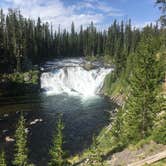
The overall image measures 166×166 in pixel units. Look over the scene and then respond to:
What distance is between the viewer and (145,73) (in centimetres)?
2850

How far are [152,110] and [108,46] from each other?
121 metres

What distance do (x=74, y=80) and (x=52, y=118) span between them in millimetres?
37157

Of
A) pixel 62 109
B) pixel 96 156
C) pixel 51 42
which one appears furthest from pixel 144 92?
pixel 51 42

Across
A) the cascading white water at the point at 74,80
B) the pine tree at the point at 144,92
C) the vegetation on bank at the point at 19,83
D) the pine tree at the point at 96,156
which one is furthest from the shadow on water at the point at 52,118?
the pine tree at the point at 96,156

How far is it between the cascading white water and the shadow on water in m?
9.19

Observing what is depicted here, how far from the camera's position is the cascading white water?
86750mm

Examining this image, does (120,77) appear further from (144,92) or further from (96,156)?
(96,156)

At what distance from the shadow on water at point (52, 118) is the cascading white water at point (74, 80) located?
919 cm

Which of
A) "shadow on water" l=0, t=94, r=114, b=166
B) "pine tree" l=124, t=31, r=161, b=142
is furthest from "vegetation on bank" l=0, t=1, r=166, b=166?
"shadow on water" l=0, t=94, r=114, b=166

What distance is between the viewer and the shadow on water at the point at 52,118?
132 feet

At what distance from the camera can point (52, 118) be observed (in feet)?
178

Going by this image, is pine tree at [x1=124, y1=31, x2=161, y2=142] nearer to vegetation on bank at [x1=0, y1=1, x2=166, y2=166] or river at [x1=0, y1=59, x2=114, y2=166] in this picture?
vegetation on bank at [x1=0, y1=1, x2=166, y2=166]

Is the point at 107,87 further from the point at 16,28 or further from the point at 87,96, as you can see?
the point at 16,28

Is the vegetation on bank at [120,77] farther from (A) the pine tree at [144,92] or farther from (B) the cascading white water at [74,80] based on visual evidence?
(B) the cascading white water at [74,80]
